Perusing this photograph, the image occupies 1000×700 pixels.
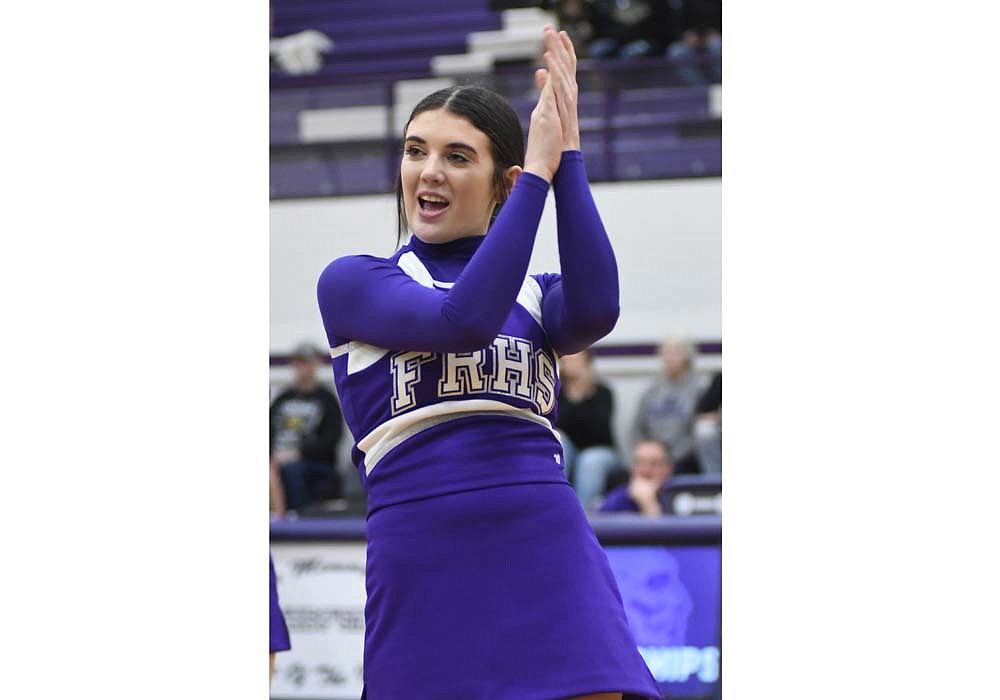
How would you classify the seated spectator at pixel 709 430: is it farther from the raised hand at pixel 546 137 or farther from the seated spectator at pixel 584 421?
the raised hand at pixel 546 137

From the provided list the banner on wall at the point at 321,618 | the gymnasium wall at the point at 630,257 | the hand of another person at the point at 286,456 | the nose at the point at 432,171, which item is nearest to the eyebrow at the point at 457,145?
the nose at the point at 432,171

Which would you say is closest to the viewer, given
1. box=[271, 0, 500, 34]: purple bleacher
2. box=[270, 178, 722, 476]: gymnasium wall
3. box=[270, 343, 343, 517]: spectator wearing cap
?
box=[270, 343, 343, 517]: spectator wearing cap

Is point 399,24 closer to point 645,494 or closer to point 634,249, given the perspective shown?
point 634,249

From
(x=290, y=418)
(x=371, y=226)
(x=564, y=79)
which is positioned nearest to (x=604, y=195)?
(x=371, y=226)

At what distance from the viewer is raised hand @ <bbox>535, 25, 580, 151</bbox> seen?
6.36ft

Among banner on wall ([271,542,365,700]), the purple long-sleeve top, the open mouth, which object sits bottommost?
banner on wall ([271,542,365,700])

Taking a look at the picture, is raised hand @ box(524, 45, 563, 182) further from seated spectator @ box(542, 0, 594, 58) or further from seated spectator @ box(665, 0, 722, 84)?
seated spectator @ box(542, 0, 594, 58)

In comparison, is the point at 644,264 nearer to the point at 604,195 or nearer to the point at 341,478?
the point at 604,195

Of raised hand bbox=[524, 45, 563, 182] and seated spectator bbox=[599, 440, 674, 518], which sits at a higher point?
raised hand bbox=[524, 45, 563, 182]

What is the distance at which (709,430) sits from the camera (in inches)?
265

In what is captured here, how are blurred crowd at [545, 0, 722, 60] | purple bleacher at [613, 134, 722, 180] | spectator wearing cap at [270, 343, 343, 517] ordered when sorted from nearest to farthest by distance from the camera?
spectator wearing cap at [270, 343, 343, 517] → purple bleacher at [613, 134, 722, 180] → blurred crowd at [545, 0, 722, 60]

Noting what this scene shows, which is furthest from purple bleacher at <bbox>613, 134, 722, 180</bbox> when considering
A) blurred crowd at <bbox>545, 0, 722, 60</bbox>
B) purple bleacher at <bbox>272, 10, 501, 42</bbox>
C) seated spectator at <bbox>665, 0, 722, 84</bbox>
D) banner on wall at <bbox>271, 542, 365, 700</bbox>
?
banner on wall at <bbox>271, 542, 365, 700</bbox>

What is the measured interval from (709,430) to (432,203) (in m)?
4.85
